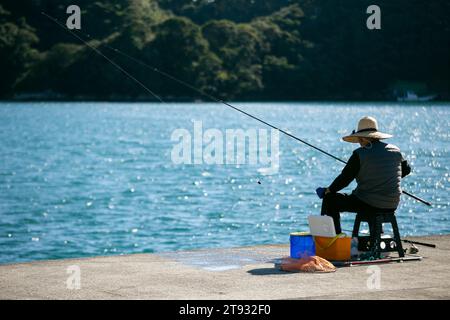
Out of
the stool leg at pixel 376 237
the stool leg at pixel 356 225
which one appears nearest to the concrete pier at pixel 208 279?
the stool leg at pixel 376 237

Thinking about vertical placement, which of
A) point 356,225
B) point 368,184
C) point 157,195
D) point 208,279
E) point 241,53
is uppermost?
point 241,53

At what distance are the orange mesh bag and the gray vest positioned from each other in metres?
0.83

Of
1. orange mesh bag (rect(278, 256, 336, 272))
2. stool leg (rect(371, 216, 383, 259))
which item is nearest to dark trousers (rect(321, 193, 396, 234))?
stool leg (rect(371, 216, 383, 259))

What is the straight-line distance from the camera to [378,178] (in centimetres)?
959

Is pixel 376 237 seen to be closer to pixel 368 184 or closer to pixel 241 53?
pixel 368 184

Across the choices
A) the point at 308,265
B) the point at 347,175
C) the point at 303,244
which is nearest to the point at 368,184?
the point at 347,175

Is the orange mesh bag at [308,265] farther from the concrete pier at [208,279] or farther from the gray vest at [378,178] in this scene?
the gray vest at [378,178]

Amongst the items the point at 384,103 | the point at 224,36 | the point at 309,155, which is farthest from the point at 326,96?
the point at 309,155

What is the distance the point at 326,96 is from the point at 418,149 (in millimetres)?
103265

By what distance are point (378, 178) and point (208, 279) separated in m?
2.04

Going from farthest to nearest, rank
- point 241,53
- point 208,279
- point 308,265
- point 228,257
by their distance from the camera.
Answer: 1. point 241,53
2. point 228,257
3. point 308,265
4. point 208,279

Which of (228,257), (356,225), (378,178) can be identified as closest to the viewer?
(378,178)
